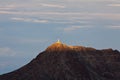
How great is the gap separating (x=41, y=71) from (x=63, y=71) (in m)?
9.25

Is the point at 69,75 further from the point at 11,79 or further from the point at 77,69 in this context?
the point at 11,79

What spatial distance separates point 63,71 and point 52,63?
6.98m

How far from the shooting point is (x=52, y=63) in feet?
656

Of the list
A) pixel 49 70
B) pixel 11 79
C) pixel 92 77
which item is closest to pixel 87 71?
pixel 92 77

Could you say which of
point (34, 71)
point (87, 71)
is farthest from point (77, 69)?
point (34, 71)

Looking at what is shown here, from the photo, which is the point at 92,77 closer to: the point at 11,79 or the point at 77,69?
the point at 77,69

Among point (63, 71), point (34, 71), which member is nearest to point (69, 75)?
point (63, 71)

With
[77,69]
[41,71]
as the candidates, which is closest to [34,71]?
[41,71]

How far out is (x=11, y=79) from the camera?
199625 millimetres

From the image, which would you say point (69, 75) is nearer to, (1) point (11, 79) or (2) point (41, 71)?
(2) point (41, 71)

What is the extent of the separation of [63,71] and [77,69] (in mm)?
6819

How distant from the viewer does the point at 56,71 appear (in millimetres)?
195625

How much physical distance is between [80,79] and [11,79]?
95.5ft

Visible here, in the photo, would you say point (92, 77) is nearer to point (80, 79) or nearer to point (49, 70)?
point (80, 79)
